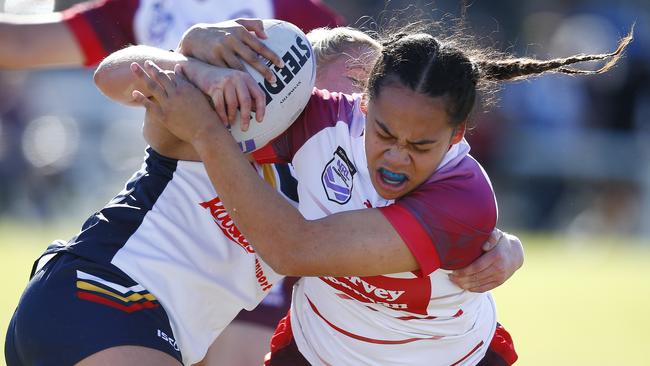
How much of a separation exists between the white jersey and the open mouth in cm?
51

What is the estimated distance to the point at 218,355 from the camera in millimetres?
4160

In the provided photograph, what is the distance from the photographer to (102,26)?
187 inches

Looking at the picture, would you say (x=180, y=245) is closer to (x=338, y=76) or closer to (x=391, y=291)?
(x=391, y=291)

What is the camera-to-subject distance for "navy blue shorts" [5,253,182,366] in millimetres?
3053

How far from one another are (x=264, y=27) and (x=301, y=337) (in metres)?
1.13

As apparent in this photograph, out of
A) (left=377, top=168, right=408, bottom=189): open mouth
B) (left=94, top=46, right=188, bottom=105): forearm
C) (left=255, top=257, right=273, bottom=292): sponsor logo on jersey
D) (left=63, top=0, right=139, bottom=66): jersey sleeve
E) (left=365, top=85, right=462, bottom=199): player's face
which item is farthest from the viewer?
(left=63, top=0, right=139, bottom=66): jersey sleeve

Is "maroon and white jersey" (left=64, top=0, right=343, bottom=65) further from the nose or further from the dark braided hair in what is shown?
the nose

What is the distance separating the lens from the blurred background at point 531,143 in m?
12.0

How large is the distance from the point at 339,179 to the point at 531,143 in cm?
943

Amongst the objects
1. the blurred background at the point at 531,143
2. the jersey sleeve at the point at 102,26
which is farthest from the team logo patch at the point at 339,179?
the blurred background at the point at 531,143

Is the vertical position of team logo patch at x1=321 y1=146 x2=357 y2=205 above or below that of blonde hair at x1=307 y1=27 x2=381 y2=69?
below

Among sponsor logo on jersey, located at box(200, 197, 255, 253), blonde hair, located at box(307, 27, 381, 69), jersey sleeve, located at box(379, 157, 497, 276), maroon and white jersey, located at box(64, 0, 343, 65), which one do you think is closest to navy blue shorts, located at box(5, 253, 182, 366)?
sponsor logo on jersey, located at box(200, 197, 255, 253)

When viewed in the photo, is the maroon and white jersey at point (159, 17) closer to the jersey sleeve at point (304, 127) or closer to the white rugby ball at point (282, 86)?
the jersey sleeve at point (304, 127)

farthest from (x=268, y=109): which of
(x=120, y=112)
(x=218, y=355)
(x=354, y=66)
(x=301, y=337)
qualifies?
(x=120, y=112)
